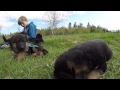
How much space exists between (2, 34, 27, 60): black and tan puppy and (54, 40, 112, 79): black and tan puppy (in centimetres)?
294

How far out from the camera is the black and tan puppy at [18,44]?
773cm

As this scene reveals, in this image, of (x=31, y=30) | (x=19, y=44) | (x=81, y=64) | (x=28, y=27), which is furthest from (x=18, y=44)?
(x=81, y=64)

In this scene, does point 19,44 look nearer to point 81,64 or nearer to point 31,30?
point 31,30

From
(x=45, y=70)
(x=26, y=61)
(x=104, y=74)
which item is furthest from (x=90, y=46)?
(x=26, y=61)

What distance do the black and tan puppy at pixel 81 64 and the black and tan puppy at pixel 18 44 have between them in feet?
9.66

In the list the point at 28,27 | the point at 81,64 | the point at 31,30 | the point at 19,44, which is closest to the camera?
the point at 81,64

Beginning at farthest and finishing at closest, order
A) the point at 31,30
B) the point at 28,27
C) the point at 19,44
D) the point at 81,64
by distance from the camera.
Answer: the point at 28,27 → the point at 31,30 → the point at 19,44 → the point at 81,64

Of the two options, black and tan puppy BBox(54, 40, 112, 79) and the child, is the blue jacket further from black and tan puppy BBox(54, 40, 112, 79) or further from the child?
black and tan puppy BBox(54, 40, 112, 79)

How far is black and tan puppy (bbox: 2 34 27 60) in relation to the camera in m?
7.73

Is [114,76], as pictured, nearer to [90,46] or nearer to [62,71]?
[90,46]

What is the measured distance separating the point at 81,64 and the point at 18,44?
364cm

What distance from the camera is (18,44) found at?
774 cm

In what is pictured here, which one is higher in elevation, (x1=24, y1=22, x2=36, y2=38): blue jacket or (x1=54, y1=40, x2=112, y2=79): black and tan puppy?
(x1=24, y1=22, x2=36, y2=38): blue jacket

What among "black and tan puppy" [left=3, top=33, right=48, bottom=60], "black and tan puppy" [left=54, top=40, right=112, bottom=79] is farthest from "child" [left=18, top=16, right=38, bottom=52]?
"black and tan puppy" [left=54, top=40, right=112, bottom=79]
